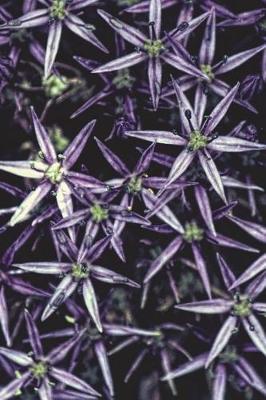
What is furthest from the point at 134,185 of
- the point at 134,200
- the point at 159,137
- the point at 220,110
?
the point at 220,110

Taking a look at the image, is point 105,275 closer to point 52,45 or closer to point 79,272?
point 79,272

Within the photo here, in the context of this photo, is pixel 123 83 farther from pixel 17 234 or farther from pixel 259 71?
pixel 17 234

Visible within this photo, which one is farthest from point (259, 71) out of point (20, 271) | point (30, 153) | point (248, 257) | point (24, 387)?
point (24, 387)

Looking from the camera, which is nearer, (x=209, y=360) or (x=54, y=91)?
(x=209, y=360)

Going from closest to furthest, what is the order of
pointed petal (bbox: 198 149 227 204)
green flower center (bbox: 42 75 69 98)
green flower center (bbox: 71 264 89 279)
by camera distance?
pointed petal (bbox: 198 149 227 204) → green flower center (bbox: 71 264 89 279) → green flower center (bbox: 42 75 69 98)

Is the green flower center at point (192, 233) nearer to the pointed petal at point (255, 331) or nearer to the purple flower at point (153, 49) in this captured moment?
the pointed petal at point (255, 331)

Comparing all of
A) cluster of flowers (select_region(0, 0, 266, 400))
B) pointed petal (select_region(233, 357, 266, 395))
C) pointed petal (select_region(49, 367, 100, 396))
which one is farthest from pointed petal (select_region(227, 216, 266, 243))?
pointed petal (select_region(49, 367, 100, 396))

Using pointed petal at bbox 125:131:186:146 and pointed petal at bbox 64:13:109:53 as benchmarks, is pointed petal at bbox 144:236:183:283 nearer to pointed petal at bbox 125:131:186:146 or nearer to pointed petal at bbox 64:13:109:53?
pointed petal at bbox 125:131:186:146
